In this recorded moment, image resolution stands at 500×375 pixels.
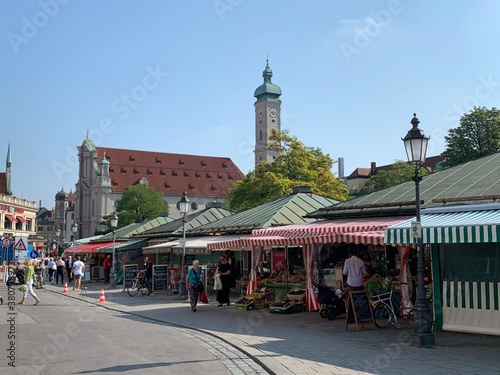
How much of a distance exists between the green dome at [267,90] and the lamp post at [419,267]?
120 meters

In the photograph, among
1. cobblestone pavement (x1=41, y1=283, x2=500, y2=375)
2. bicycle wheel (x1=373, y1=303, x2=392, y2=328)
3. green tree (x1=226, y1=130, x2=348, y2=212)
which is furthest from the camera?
green tree (x1=226, y1=130, x2=348, y2=212)

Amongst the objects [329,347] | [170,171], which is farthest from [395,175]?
[329,347]

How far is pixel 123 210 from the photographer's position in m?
92.7

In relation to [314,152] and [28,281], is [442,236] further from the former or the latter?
[314,152]

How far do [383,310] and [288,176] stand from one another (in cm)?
3873

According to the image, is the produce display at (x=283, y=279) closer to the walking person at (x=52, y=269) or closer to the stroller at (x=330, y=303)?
the stroller at (x=330, y=303)

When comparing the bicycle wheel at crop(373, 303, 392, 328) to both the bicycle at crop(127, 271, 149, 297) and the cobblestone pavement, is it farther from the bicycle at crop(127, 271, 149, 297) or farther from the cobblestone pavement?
the bicycle at crop(127, 271, 149, 297)

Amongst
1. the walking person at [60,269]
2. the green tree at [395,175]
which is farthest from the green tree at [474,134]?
the walking person at [60,269]

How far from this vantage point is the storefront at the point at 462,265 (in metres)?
11.6

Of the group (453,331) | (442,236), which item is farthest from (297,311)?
(442,236)

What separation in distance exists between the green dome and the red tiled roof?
18.7m

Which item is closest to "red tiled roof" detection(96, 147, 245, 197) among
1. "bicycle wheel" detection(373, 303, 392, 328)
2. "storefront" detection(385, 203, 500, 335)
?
"bicycle wheel" detection(373, 303, 392, 328)

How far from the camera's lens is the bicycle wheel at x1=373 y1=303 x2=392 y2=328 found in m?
14.0

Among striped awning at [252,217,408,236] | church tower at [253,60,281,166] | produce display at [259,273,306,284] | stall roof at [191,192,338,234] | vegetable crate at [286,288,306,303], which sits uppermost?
church tower at [253,60,281,166]
